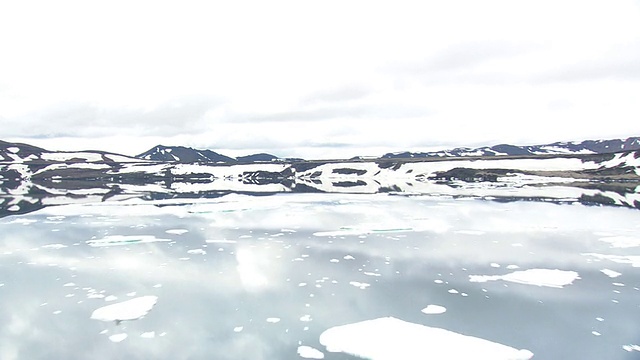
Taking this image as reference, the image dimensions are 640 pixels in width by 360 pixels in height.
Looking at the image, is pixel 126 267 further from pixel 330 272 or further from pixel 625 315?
pixel 625 315

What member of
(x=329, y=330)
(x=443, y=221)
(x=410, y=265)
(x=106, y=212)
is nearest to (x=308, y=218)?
(x=443, y=221)

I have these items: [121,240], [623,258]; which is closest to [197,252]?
[121,240]

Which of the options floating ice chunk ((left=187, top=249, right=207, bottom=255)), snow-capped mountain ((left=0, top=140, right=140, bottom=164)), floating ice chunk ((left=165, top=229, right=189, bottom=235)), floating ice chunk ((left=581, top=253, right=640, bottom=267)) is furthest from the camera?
snow-capped mountain ((left=0, top=140, right=140, bottom=164))

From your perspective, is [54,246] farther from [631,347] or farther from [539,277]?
[631,347]

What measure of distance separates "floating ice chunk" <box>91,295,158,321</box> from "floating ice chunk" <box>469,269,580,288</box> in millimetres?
8091

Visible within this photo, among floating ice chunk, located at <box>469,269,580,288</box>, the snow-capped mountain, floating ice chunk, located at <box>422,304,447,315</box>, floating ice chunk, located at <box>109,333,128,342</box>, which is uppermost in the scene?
the snow-capped mountain

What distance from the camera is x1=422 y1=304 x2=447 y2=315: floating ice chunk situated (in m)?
8.76

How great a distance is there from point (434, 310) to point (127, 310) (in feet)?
22.0

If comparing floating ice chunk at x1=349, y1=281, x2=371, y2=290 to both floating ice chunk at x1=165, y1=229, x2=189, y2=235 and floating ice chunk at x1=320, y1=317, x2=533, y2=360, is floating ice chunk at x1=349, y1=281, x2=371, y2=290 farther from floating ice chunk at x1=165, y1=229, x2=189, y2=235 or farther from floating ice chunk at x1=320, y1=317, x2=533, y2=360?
floating ice chunk at x1=165, y1=229, x2=189, y2=235

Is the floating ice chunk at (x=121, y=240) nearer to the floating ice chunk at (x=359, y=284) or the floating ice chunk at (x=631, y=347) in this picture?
the floating ice chunk at (x=359, y=284)

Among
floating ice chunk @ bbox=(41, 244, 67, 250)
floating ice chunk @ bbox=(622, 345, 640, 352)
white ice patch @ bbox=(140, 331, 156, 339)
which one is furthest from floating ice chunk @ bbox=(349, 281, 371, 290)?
floating ice chunk @ bbox=(41, 244, 67, 250)

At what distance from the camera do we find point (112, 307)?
934cm

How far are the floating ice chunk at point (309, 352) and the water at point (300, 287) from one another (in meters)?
0.12

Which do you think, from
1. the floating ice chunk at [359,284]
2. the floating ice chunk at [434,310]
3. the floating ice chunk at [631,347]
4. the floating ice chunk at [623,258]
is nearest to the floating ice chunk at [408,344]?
the floating ice chunk at [434,310]
